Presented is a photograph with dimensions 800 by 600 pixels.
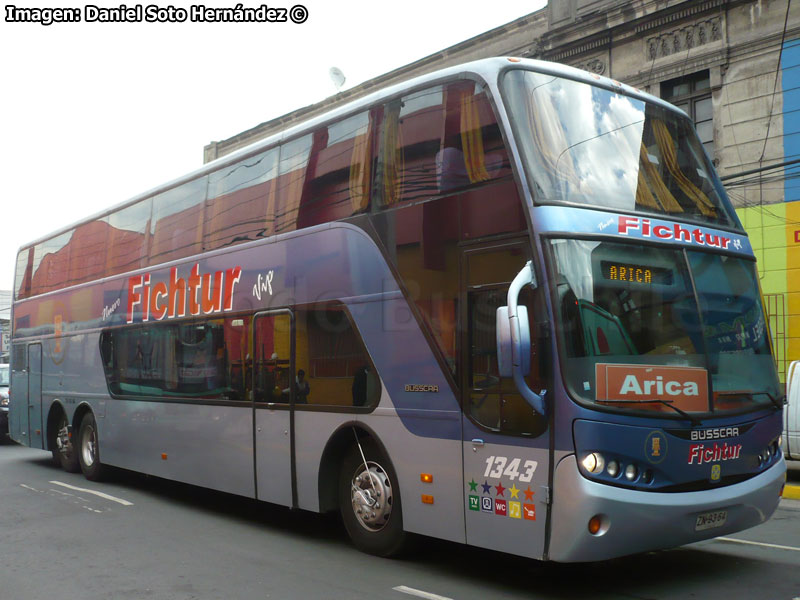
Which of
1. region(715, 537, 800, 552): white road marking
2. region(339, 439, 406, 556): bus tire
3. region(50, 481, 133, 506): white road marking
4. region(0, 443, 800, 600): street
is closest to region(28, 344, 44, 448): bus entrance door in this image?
region(50, 481, 133, 506): white road marking

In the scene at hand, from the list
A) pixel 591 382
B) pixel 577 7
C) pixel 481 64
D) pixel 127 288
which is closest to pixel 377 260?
pixel 481 64

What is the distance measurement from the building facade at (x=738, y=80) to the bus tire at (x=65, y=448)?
1372 centimetres

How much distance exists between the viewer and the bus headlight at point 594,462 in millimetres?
5797

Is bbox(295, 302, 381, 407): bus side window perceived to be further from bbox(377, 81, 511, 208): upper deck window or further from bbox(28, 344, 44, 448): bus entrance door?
bbox(28, 344, 44, 448): bus entrance door

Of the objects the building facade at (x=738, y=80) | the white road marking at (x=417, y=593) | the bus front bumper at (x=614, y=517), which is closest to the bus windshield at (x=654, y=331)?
the bus front bumper at (x=614, y=517)

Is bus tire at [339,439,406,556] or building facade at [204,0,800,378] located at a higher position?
building facade at [204,0,800,378]

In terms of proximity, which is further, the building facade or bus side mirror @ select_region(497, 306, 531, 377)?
the building facade

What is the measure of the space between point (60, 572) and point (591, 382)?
15.5 feet

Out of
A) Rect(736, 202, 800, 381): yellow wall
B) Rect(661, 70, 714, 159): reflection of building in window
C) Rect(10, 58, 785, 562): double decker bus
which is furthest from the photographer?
Rect(661, 70, 714, 159): reflection of building in window

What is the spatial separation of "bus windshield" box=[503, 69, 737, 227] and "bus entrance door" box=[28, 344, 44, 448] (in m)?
11.9

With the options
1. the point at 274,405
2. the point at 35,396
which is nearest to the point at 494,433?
the point at 274,405

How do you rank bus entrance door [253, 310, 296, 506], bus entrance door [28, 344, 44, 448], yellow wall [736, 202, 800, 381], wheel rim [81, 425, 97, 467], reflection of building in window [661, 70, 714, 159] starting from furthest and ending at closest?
reflection of building in window [661, 70, 714, 159]
yellow wall [736, 202, 800, 381]
bus entrance door [28, 344, 44, 448]
wheel rim [81, 425, 97, 467]
bus entrance door [253, 310, 296, 506]

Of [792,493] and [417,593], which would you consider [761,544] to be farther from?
[792,493]

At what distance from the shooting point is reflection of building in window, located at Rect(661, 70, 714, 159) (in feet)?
63.3
